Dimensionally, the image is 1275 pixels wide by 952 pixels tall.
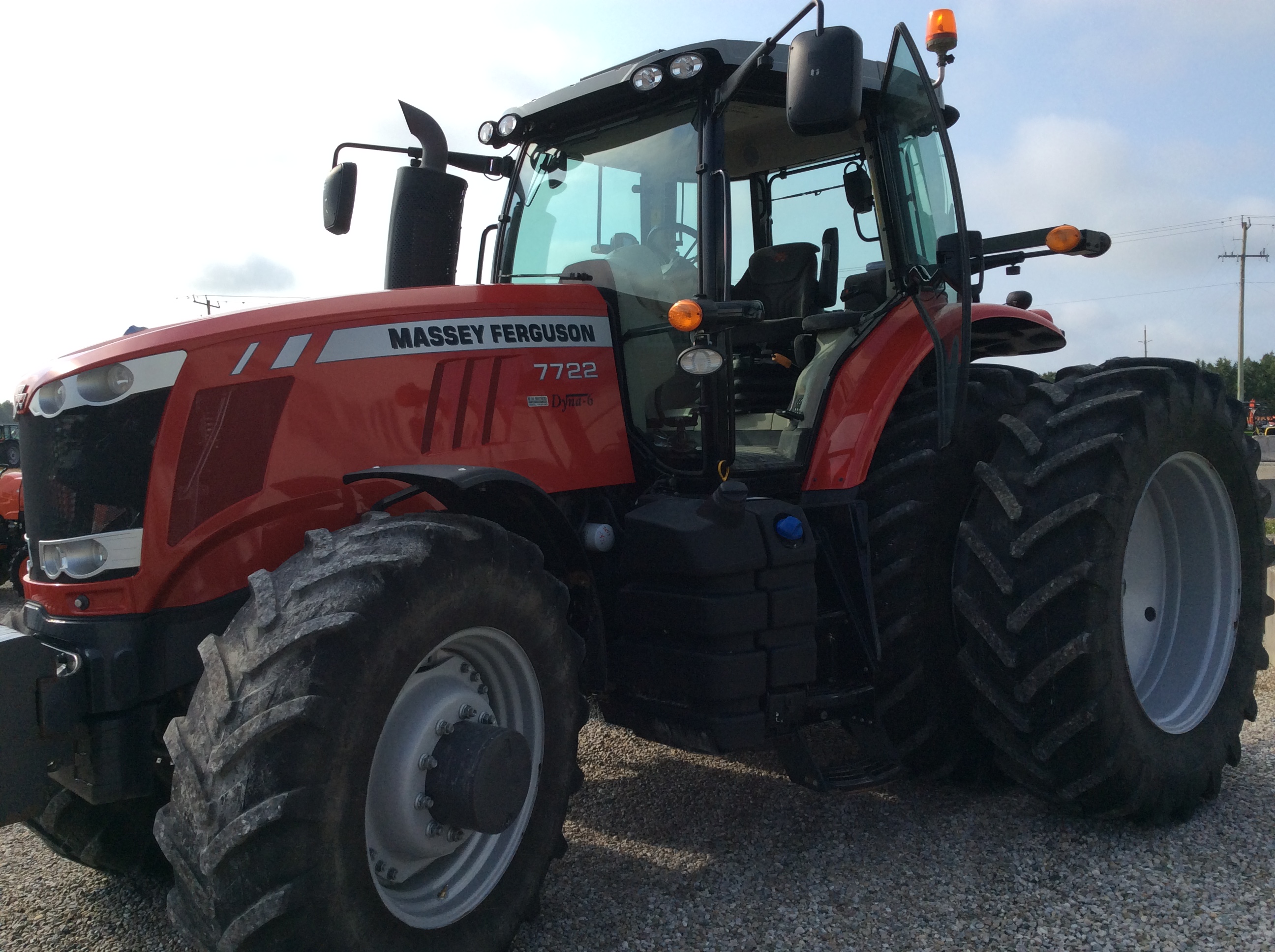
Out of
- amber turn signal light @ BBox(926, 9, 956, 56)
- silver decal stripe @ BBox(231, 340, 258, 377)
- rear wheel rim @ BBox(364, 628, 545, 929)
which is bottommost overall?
rear wheel rim @ BBox(364, 628, 545, 929)

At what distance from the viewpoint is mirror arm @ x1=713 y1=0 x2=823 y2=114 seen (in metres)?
2.74

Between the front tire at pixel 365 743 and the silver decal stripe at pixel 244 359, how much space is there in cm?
50

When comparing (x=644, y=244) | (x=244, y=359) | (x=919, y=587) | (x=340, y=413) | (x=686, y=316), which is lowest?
(x=919, y=587)

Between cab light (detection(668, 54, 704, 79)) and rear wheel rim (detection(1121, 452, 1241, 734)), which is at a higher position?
cab light (detection(668, 54, 704, 79))

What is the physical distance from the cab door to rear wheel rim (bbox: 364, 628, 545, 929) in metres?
1.71

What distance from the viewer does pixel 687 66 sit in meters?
3.17

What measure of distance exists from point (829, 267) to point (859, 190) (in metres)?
0.31

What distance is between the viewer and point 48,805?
2656 mm

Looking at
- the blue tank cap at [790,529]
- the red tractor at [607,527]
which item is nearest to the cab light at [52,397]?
the red tractor at [607,527]

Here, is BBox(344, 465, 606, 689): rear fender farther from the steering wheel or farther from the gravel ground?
the steering wheel

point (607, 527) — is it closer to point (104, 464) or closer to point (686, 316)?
point (686, 316)

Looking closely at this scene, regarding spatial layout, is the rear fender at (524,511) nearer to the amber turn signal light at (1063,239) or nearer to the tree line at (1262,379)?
the amber turn signal light at (1063,239)

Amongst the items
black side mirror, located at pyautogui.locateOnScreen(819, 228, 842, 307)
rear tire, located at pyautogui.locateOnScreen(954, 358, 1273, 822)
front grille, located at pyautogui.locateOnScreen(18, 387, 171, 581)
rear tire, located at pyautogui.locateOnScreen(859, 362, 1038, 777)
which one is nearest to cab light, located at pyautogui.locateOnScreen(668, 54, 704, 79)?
black side mirror, located at pyautogui.locateOnScreen(819, 228, 842, 307)

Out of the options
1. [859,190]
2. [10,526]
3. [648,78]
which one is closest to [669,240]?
[648,78]
